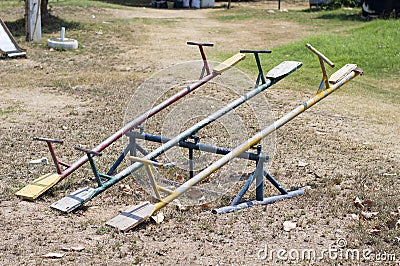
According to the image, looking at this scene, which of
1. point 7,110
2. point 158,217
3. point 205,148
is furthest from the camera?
point 7,110

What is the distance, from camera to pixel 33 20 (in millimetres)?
13750

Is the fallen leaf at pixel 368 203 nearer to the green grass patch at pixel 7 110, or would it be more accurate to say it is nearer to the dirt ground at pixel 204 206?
the dirt ground at pixel 204 206

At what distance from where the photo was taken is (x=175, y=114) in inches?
312

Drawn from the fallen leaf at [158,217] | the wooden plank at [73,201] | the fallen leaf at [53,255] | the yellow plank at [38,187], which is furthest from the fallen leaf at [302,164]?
the fallen leaf at [53,255]

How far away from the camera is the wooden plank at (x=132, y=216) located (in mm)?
4590

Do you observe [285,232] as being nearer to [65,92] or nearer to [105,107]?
[105,107]

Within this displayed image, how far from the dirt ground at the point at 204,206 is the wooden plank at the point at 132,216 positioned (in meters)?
0.06

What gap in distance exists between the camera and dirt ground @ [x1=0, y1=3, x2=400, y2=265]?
4.35m

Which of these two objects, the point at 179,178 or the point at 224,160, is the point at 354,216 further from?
the point at 179,178

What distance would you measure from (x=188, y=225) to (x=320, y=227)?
38.5 inches

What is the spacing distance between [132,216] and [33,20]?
10025mm

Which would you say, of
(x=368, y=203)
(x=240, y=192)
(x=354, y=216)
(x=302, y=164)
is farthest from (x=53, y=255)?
(x=302, y=164)

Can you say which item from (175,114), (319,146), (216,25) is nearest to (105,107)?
(175,114)

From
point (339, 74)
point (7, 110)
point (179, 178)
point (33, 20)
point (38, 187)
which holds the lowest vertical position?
point (7, 110)
